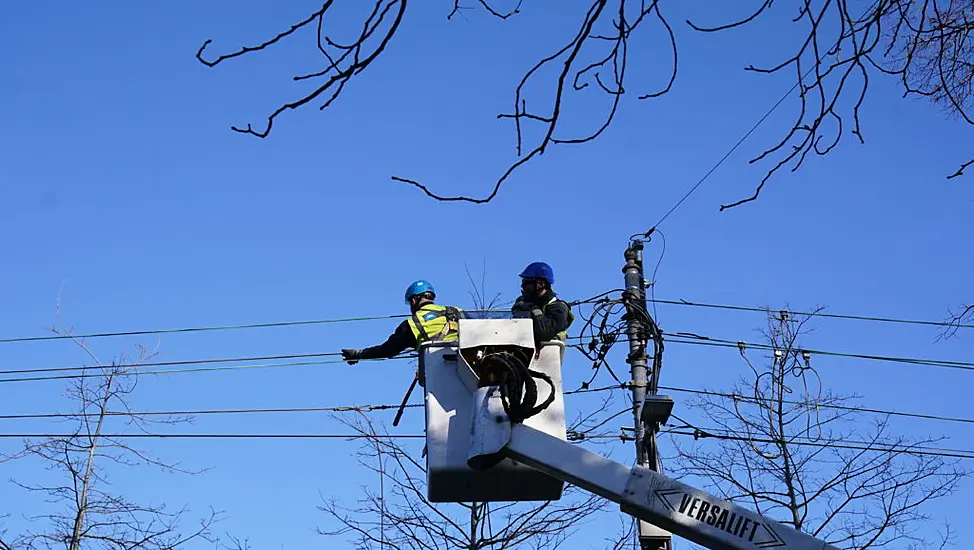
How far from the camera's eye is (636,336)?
10930 millimetres

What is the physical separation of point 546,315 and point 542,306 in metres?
0.37

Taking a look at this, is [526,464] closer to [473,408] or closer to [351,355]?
[473,408]

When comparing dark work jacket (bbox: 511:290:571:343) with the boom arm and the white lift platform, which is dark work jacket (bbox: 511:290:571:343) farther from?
the boom arm

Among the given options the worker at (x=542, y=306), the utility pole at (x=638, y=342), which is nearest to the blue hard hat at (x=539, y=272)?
the worker at (x=542, y=306)

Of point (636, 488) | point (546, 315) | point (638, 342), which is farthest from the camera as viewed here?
point (638, 342)

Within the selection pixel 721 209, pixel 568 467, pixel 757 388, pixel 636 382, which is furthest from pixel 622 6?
pixel 757 388

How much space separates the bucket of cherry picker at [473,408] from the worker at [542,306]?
0.26m

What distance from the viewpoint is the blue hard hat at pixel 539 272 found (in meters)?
8.23

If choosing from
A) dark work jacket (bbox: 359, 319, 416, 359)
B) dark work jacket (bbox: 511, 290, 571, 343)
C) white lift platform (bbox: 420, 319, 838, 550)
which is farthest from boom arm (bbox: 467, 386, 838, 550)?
dark work jacket (bbox: 359, 319, 416, 359)

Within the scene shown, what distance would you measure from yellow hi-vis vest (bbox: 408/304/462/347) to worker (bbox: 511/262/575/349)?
357 mm

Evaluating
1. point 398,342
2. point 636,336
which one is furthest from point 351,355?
point 636,336

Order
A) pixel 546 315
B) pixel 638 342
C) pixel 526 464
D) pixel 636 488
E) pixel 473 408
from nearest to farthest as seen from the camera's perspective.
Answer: pixel 636 488
pixel 526 464
pixel 473 408
pixel 546 315
pixel 638 342

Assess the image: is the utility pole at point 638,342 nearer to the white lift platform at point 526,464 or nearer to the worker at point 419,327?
the worker at point 419,327

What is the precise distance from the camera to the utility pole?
1016 centimetres
